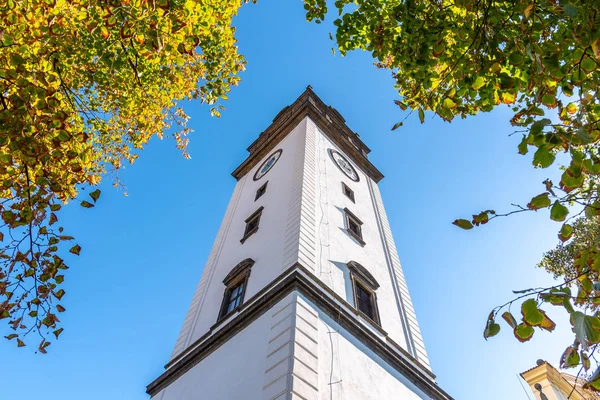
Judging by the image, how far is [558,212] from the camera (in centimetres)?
348

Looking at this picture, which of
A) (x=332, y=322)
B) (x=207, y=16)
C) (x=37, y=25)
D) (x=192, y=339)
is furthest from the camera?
(x=192, y=339)

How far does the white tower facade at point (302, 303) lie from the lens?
8484mm

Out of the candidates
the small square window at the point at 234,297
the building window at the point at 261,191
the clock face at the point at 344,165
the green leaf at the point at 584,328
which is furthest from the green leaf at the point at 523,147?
the clock face at the point at 344,165

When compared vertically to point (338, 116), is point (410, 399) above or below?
below

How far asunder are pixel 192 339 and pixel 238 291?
1.91 m

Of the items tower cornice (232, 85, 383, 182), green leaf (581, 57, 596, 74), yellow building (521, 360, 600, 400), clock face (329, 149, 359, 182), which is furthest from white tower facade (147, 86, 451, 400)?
yellow building (521, 360, 600, 400)

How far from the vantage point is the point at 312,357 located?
27.0ft

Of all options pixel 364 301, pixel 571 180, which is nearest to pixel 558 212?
pixel 571 180

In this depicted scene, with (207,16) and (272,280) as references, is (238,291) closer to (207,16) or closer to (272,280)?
(272,280)

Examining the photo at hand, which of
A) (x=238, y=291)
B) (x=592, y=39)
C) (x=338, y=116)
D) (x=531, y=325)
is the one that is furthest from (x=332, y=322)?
(x=338, y=116)

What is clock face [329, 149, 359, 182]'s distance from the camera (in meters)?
19.4

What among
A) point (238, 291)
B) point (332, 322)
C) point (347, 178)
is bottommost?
point (332, 322)

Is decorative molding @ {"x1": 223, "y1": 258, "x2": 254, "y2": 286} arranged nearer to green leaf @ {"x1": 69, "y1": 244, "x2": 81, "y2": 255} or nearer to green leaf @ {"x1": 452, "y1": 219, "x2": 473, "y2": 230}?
green leaf @ {"x1": 69, "y1": 244, "x2": 81, "y2": 255}

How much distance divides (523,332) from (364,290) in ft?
30.7
